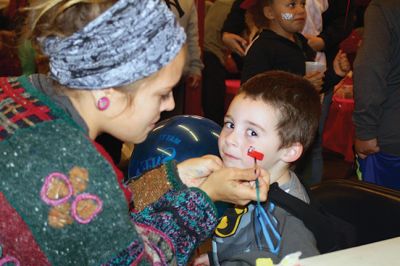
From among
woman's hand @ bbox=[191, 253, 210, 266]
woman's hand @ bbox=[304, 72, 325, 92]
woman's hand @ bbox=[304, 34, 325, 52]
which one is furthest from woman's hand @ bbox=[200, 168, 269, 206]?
woman's hand @ bbox=[304, 34, 325, 52]

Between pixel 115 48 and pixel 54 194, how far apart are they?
0.87 feet

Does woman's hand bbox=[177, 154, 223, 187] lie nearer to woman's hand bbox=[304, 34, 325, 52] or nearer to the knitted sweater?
the knitted sweater

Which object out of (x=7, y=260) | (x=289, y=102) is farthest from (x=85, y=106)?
(x=289, y=102)

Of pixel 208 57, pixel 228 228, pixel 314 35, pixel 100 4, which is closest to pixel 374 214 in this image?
pixel 228 228

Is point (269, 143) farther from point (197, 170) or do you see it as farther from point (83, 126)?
point (83, 126)

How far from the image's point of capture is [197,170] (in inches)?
51.6

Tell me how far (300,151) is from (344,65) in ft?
3.84

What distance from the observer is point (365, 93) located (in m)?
2.11

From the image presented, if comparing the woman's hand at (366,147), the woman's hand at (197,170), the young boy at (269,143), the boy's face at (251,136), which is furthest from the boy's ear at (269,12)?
the woman's hand at (197,170)

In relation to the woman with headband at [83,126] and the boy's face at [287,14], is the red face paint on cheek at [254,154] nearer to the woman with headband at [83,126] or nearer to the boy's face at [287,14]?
the woman with headband at [83,126]

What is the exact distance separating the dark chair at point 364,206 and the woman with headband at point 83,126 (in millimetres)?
740

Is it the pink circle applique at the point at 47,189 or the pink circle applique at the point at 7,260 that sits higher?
the pink circle applique at the point at 47,189

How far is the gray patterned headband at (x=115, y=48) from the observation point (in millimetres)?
833

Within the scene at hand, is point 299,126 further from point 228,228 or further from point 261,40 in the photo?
point 261,40
